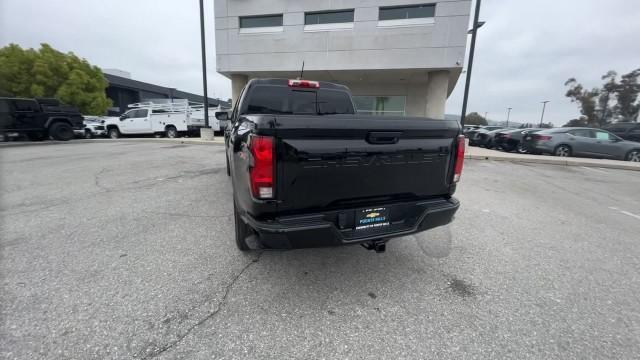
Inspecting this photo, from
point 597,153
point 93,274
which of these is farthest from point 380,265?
point 597,153

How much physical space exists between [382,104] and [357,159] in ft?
56.0

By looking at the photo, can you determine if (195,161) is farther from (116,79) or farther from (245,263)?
(116,79)

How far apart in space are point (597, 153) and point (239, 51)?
18702 millimetres

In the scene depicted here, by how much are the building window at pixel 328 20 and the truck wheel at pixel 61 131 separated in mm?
14091

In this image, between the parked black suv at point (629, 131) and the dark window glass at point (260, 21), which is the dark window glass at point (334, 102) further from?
the parked black suv at point (629, 131)

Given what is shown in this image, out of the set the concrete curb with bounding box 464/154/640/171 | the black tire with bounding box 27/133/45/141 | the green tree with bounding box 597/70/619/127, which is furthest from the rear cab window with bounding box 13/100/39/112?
the green tree with bounding box 597/70/619/127

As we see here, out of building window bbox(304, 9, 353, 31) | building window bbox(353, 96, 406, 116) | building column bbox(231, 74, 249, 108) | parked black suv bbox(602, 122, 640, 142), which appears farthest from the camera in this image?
building window bbox(353, 96, 406, 116)

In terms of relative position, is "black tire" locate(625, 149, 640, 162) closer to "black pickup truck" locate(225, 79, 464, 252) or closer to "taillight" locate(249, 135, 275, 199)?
"black pickup truck" locate(225, 79, 464, 252)

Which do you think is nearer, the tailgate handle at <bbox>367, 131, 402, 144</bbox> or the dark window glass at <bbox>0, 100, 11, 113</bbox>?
the tailgate handle at <bbox>367, 131, 402, 144</bbox>

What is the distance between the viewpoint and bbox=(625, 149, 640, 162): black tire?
11.4 m

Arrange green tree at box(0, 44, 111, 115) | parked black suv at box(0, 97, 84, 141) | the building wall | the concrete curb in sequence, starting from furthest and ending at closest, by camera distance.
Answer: green tree at box(0, 44, 111, 115) < the building wall < parked black suv at box(0, 97, 84, 141) < the concrete curb

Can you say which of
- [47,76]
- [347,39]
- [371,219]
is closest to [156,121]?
[347,39]

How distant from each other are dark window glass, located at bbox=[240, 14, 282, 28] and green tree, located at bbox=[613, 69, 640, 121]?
4905cm

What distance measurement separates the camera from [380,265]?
274cm
